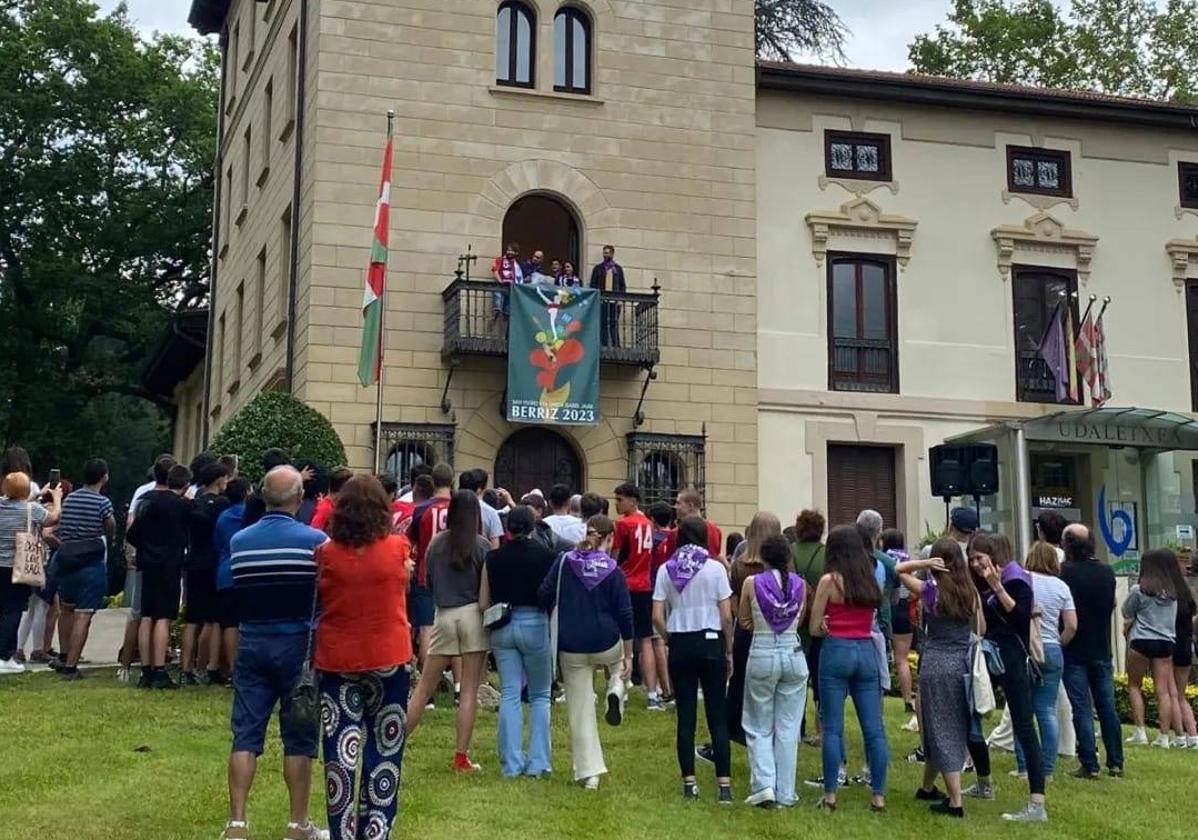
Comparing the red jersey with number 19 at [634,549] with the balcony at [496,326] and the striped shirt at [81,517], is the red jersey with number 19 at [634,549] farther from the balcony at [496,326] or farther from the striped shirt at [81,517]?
the balcony at [496,326]

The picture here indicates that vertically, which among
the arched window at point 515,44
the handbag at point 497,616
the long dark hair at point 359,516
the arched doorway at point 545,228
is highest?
the arched window at point 515,44

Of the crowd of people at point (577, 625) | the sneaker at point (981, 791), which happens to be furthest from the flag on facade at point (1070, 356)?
the sneaker at point (981, 791)

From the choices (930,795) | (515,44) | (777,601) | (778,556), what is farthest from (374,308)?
(930,795)

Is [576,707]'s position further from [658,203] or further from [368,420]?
[658,203]

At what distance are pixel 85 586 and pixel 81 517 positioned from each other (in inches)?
25.0

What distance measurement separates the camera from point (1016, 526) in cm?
2156

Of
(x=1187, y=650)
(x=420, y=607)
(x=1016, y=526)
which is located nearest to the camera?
(x=420, y=607)

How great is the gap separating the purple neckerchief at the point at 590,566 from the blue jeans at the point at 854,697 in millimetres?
1544

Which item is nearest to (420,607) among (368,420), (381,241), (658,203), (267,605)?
(267,605)

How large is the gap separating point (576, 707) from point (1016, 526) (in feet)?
46.4

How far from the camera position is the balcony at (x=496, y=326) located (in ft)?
65.5

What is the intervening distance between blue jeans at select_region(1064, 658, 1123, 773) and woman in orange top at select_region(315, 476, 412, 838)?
6.06m

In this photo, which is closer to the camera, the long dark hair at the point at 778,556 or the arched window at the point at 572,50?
the long dark hair at the point at 778,556

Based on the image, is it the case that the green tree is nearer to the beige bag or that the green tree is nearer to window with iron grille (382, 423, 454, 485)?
window with iron grille (382, 423, 454, 485)
